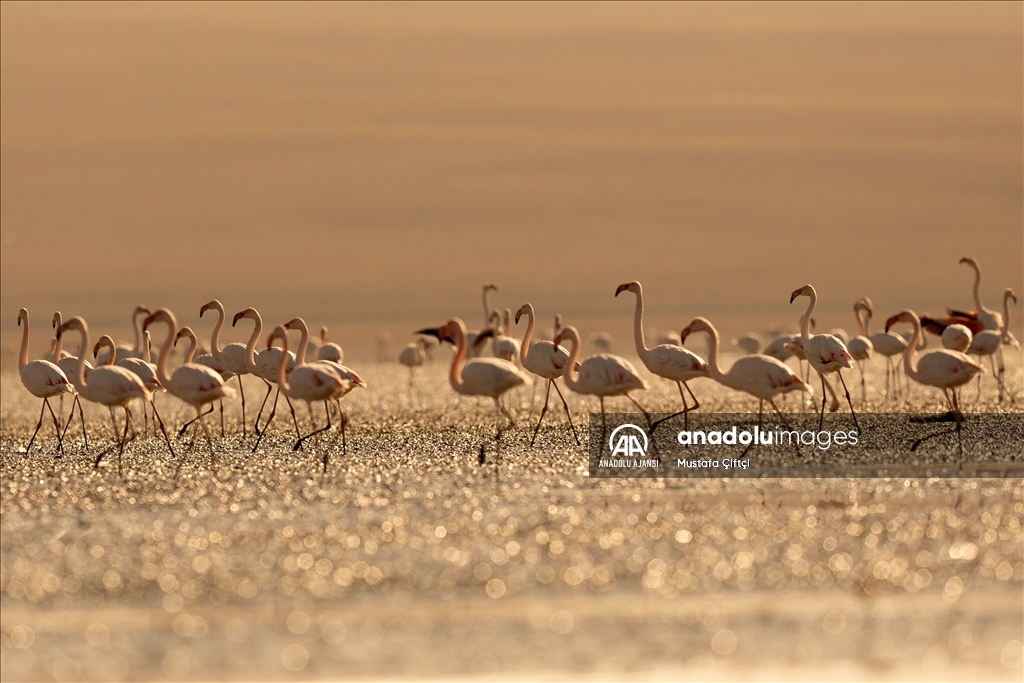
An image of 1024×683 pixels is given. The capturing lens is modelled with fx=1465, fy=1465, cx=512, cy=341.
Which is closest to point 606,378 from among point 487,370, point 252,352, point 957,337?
point 487,370

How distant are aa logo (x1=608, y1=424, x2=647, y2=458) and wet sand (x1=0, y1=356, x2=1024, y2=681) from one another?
1208 millimetres

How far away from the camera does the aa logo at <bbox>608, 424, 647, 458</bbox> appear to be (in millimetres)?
17859

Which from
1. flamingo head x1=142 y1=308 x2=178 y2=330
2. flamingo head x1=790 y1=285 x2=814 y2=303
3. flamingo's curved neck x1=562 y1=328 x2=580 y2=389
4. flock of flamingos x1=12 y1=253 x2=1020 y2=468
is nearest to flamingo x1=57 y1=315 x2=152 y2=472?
flock of flamingos x1=12 y1=253 x2=1020 y2=468

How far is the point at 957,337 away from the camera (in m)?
25.3

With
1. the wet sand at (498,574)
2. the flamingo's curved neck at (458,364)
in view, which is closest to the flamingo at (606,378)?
the wet sand at (498,574)

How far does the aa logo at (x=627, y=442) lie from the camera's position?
58.6ft

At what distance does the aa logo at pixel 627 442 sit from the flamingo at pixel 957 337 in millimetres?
7926

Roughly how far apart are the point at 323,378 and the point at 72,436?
5.77m

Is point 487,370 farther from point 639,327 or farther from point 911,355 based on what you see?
point 911,355

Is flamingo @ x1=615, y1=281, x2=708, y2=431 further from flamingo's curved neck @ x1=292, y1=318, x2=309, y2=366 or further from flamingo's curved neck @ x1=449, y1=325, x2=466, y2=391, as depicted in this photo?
flamingo's curved neck @ x1=292, y1=318, x2=309, y2=366

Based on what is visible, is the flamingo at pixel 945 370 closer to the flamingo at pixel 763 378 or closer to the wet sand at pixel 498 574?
the flamingo at pixel 763 378

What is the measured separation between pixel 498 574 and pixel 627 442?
8425 mm

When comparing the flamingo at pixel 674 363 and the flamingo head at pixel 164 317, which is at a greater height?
the flamingo head at pixel 164 317

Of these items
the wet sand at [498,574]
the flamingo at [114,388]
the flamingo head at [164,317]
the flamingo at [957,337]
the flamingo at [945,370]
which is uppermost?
the flamingo at [957,337]
